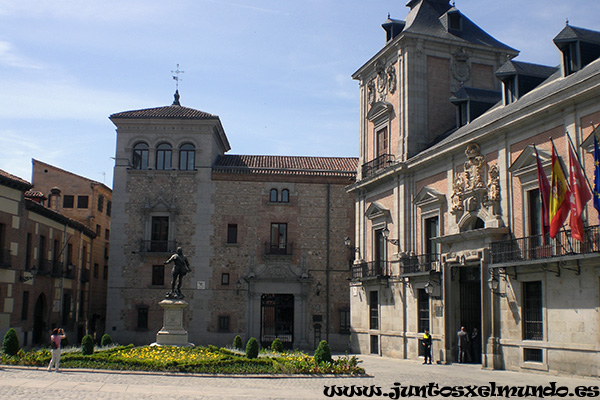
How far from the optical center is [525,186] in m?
21.7

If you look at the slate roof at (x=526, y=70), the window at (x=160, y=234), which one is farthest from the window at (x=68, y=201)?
the slate roof at (x=526, y=70)

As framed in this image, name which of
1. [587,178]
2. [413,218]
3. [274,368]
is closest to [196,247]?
[413,218]

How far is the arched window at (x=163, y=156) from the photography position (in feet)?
133

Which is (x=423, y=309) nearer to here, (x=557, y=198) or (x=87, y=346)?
(x=557, y=198)

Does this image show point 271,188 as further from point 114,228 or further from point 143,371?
point 143,371

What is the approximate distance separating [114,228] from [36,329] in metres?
7.36

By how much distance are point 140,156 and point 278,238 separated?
989 cm

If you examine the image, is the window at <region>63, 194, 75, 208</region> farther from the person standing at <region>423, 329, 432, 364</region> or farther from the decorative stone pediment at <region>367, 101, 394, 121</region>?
the person standing at <region>423, 329, 432, 364</region>

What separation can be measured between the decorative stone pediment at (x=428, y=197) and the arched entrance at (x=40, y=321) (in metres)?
20.9

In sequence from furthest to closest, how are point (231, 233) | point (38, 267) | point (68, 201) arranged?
1. point (68, 201)
2. point (231, 233)
3. point (38, 267)

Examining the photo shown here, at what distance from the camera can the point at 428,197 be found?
2734 cm

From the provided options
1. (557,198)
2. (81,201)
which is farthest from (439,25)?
(81,201)

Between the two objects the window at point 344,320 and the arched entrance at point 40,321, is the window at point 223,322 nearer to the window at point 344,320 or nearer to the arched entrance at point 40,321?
the window at point 344,320

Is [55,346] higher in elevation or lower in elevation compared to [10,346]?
higher
